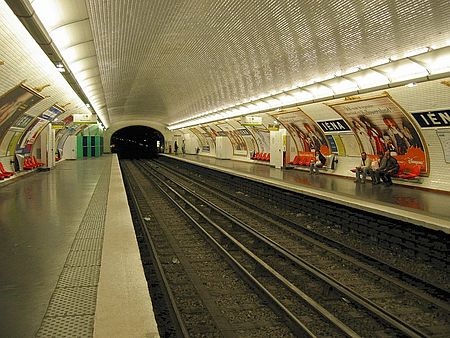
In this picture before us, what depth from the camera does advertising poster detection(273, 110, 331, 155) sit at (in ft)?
54.4

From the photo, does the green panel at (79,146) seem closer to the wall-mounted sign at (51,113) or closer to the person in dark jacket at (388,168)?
the wall-mounted sign at (51,113)

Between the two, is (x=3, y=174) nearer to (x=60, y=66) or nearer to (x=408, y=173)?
(x=60, y=66)

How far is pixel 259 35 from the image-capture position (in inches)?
355

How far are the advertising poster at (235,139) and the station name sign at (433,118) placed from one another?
16.4 metres

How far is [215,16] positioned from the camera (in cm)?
812

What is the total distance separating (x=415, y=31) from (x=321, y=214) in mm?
5407

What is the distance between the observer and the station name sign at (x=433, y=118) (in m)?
9.92

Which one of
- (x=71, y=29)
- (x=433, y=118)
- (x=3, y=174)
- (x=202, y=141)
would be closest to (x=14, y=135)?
(x=3, y=174)

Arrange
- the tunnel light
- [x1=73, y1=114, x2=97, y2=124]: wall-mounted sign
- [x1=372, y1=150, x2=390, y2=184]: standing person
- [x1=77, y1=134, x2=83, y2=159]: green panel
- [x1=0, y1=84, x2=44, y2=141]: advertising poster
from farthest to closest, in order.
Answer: [x1=77, y1=134, x2=83, y2=159]: green panel, [x1=73, y1=114, x2=97, y2=124]: wall-mounted sign, [x1=372, y1=150, x2=390, y2=184]: standing person, [x1=0, y1=84, x2=44, y2=141]: advertising poster, the tunnel light

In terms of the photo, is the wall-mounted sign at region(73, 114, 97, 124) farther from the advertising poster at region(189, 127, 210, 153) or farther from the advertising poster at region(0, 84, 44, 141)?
the advertising poster at region(189, 127, 210, 153)

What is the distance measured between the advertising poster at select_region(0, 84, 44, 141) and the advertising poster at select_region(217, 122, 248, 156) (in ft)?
49.7

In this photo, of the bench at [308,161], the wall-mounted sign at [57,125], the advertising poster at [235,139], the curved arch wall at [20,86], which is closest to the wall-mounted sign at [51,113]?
the curved arch wall at [20,86]

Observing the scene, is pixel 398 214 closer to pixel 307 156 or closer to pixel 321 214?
pixel 321 214

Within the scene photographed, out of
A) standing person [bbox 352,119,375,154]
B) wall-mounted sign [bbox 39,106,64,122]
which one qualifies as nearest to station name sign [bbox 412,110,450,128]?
standing person [bbox 352,119,375,154]
